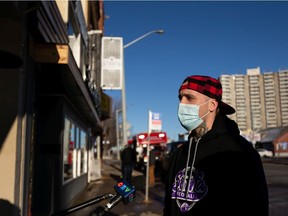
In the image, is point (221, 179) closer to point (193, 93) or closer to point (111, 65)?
point (193, 93)

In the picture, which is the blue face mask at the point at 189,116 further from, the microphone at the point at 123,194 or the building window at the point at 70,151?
the building window at the point at 70,151

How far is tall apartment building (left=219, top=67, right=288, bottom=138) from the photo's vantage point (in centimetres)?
8881

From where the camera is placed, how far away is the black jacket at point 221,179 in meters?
2.15

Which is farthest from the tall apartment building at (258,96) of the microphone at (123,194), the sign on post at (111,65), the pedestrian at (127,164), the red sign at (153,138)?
the microphone at (123,194)

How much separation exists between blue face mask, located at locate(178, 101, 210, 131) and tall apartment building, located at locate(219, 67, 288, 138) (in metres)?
85.5

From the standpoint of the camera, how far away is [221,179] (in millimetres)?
2238

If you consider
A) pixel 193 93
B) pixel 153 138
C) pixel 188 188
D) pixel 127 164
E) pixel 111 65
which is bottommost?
pixel 127 164

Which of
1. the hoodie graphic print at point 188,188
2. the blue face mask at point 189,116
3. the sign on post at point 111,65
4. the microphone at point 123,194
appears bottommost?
the microphone at point 123,194

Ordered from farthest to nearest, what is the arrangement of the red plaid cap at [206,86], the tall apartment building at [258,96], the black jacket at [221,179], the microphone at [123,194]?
the tall apartment building at [258,96] < the microphone at [123,194] < the red plaid cap at [206,86] < the black jacket at [221,179]

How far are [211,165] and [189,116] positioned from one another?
1.35 feet

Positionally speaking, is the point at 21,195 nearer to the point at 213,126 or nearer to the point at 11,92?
the point at 11,92

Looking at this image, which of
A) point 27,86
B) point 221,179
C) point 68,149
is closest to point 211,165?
point 221,179

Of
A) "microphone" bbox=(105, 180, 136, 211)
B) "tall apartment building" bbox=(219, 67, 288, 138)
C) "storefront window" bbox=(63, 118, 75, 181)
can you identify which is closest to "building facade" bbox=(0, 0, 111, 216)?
"storefront window" bbox=(63, 118, 75, 181)

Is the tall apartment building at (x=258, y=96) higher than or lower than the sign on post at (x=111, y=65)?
higher
